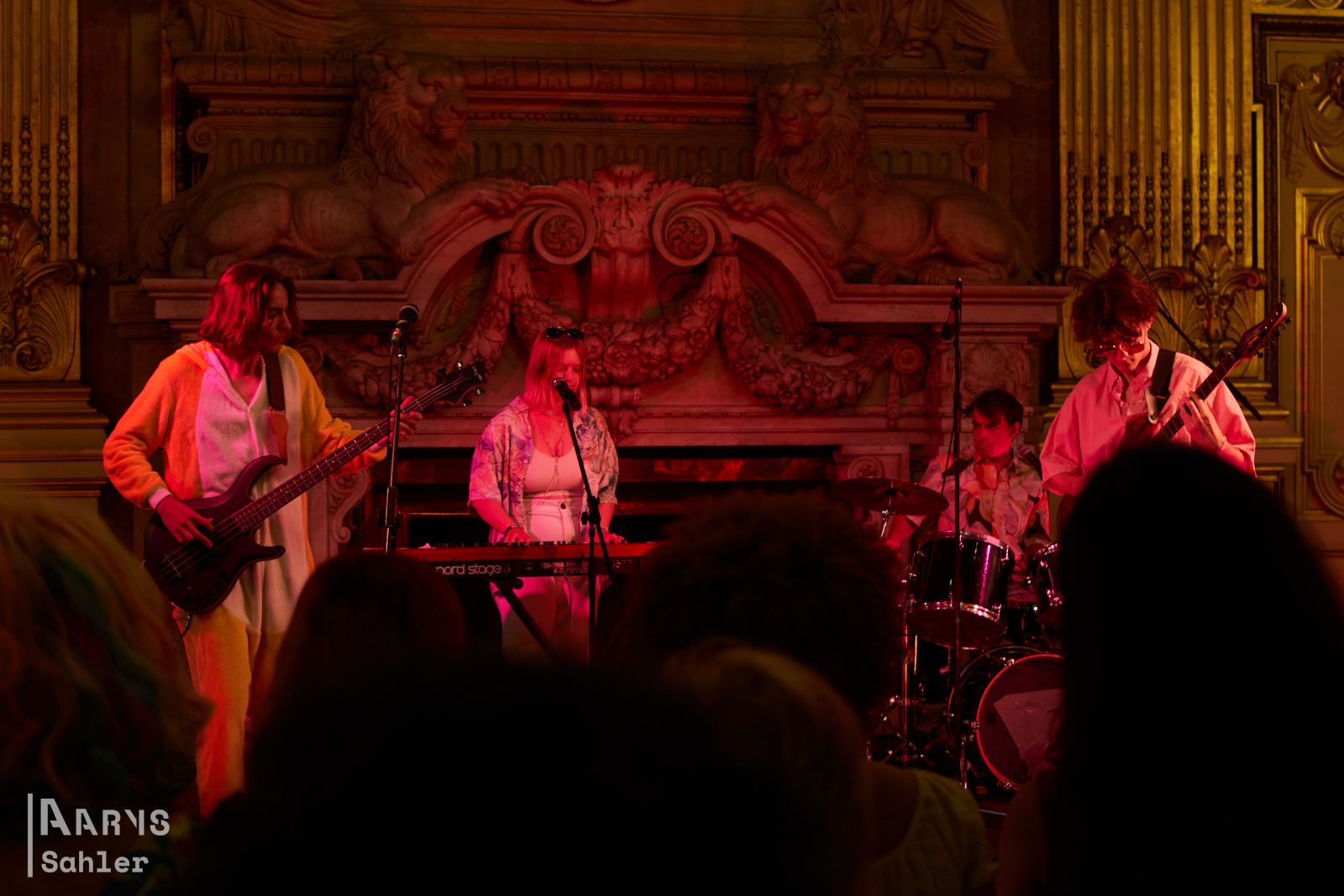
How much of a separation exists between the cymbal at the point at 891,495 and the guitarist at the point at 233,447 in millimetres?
1993

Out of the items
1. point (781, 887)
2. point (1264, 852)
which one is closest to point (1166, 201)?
point (1264, 852)

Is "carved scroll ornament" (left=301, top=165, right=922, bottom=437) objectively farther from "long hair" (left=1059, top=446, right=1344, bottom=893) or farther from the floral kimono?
"long hair" (left=1059, top=446, right=1344, bottom=893)

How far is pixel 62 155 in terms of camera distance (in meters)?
6.05

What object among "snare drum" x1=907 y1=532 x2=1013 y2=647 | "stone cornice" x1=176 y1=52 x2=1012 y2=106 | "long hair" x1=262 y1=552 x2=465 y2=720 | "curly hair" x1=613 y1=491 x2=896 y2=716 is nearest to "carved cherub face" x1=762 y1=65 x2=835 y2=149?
"stone cornice" x1=176 y1=52 x2=1012 y2=106

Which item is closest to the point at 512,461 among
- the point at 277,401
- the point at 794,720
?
the point at 277,401

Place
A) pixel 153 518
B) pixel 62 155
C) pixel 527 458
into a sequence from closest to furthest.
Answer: pixel 153 518, pixel 527 458, pixel 62 155

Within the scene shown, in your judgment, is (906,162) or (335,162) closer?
(335,162)

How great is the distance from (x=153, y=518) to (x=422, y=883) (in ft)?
11.7

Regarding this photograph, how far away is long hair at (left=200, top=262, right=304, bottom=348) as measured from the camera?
3883 millimetres

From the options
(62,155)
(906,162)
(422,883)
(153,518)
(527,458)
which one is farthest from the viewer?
(906,162)

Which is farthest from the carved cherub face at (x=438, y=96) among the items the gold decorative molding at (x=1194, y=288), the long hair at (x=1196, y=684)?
the long hair at (x=1196, y=684)

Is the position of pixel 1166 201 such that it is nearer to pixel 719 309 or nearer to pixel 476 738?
pixel 719 309

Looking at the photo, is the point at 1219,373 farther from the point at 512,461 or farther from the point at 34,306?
the point at 34,306

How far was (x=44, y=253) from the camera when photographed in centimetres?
598
